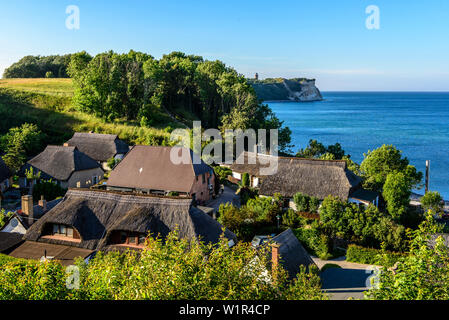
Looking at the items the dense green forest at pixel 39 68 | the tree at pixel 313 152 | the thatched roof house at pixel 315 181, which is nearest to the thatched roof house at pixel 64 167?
the thatched roof house at pixel 315 181

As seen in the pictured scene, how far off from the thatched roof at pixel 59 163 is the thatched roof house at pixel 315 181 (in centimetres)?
2067

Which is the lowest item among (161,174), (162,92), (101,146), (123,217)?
(123,217)

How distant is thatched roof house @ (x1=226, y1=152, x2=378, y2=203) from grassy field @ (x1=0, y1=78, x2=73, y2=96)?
52.0 meters

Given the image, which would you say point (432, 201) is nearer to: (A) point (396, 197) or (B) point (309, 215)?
(A) point (396, 197)

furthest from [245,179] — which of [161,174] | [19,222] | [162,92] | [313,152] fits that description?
[162,92]

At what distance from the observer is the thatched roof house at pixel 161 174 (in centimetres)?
3616

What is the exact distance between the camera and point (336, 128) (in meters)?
133

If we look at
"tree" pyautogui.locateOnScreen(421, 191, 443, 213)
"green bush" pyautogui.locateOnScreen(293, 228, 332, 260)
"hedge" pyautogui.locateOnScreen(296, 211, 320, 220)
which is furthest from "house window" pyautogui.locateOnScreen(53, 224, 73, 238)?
"tree" pyautogui.locateOnScreen(421, 191, 443, 213)

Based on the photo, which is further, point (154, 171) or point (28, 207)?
point (154, 171)

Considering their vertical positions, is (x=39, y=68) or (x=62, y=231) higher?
(x=39, y=68)

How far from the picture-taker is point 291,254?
68.4ft

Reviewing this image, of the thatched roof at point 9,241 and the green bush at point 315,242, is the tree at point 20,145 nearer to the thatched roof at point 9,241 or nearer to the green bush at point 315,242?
the thatched roof at point 9,241

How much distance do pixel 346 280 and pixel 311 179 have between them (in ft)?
52.0
